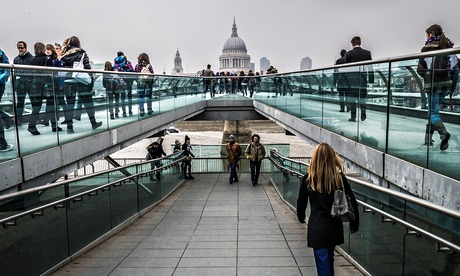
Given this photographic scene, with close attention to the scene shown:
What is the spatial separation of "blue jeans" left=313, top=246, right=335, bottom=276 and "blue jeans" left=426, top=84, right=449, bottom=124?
1.83 meters

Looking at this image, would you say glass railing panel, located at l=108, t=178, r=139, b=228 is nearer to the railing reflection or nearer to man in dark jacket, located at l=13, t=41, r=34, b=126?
man in dark jacket, located at l=13, t=41, r=34, b=126

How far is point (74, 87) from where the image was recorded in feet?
25.8

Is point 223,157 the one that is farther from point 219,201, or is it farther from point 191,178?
point 219,201

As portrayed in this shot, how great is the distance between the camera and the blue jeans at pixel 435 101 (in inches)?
188

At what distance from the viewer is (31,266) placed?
201 inches

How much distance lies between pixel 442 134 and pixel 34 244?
15.1 feet

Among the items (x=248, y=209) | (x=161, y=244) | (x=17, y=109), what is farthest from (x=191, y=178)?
(x=17, y=109)

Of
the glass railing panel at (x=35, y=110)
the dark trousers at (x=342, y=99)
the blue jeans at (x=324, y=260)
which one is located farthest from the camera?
the dark trousers at (x=342, y=99)

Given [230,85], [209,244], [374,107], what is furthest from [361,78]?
[230,85]

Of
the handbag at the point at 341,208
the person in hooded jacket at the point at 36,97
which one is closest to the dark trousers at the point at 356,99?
the handbag at the point at 341,208

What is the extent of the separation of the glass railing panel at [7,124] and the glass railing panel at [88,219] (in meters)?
1.07

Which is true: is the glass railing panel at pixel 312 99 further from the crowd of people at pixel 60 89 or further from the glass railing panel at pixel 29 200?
the glass railing panel at pixel 29 200

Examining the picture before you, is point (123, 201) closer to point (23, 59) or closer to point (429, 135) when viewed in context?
point (23, 59)

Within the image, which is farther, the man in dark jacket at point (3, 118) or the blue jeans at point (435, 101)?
the man in dark jacket at point (3, 118)
